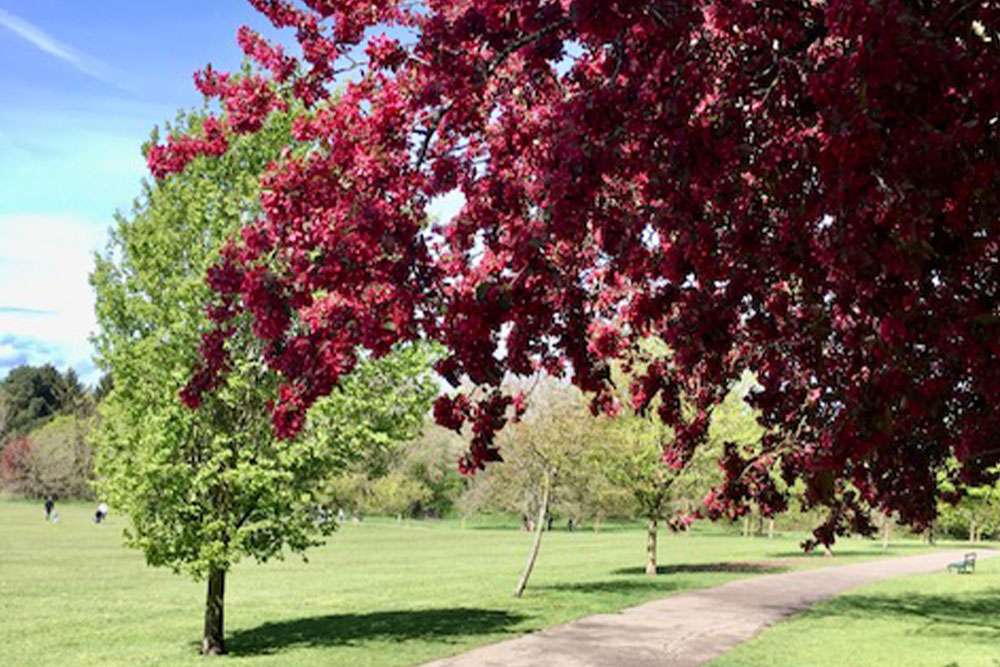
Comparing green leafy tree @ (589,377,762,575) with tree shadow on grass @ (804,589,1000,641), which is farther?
green leafy tree @ (589,377,762,575)

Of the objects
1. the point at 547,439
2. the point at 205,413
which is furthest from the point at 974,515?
the point at 205,413

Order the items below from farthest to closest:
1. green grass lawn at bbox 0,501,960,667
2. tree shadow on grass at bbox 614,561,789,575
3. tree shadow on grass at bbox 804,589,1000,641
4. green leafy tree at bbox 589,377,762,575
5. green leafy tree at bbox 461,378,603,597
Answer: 1. tree shadow on grass at bbox 614,561,789,575
2. green leafy tree at bbox 589,377,762,575
3. green leafy tree at bbox 461,378,603,597
4. tree shadow on grass at bbox 804,589,1000,641
5. green grass lawn at bbox 0,501,960,667

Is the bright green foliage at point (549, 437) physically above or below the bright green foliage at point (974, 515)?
above

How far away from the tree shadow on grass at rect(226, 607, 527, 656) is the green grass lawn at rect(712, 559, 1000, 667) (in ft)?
16.8

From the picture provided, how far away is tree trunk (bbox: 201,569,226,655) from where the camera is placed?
15.3 metres

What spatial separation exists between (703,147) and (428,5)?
8.14ft

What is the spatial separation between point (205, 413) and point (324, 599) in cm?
1016

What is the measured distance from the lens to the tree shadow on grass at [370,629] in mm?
16141

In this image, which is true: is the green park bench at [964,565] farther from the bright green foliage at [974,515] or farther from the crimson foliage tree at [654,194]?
the crimson foliage tree at [654,194]

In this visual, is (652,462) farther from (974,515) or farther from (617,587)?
(974,515)

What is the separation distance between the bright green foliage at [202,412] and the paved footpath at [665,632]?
379cm

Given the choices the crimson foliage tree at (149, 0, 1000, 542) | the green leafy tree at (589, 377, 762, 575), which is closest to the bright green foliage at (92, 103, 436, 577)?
the crimson foliage tree at (149, 0, 1000, 542)

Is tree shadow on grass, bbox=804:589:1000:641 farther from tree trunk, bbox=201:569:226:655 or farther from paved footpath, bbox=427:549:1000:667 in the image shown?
tree trunk, bbox=201:569:226:655

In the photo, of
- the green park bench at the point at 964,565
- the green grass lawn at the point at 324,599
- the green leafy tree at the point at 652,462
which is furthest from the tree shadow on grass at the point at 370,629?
the green park bench at the point at 964,565
